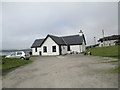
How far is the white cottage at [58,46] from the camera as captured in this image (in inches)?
1064

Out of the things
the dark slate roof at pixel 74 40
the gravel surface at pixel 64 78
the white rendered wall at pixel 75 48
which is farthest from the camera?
the dark slate roof at pixel 74 40

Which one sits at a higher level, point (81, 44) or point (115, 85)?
point (81, 44)

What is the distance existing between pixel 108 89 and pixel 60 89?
2281 mm

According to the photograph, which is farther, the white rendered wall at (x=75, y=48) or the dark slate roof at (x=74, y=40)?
the dark slate roof at (x=74, y=40)

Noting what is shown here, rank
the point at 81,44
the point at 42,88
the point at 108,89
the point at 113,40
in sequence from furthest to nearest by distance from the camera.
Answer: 1. the point at 113,40
2. the point at 81,44
3. the point at 42,88
4. the point at 108,89

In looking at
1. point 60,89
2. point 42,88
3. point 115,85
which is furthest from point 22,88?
point 115,85

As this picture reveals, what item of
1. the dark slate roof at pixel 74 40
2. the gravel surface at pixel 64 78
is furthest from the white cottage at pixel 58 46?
the gravel surface at pixel 64 78

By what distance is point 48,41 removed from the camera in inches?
1088

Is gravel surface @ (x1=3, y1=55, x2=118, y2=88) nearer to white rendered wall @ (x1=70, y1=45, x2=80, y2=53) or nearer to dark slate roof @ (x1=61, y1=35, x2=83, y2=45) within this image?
white rendered wall @ (x1=70, y1=45, x2=80, y2=53)

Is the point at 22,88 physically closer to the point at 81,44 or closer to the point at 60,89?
the point at 60,89

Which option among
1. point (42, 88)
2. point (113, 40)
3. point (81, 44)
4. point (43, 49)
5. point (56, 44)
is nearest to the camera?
point (42, 88)

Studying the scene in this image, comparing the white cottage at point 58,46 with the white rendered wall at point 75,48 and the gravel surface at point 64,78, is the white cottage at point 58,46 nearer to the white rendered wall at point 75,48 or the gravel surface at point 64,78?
the white rendered wall at point 75,48

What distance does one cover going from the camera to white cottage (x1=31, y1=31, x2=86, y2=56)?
88.6ft

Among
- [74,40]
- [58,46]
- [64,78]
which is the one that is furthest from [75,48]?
[64,78]
